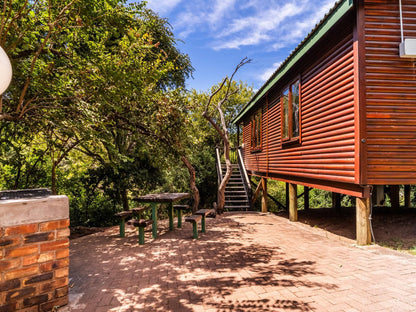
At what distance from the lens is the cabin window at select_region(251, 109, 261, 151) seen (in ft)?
39.9

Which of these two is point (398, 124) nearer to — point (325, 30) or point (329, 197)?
point (325, 30)

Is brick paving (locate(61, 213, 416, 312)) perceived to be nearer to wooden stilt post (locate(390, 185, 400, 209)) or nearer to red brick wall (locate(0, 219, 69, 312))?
red brick wall (locate(0, 219, 69, 312))

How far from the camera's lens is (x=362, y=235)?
4797 mm

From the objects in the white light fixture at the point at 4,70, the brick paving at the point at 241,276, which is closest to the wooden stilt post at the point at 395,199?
the brick paving at the point at 241,276

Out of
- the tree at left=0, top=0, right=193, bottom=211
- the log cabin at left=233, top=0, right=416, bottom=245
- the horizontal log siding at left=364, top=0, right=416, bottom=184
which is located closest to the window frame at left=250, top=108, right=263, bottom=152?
the log cabin at left=233, top=0, right=416, bottom=245

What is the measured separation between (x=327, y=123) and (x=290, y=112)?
243 centimetres

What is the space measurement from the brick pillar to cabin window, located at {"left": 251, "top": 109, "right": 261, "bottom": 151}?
393 inches

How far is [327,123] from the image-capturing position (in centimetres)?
587

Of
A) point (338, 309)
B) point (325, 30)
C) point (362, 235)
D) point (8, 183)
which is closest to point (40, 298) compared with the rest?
point (338, 309)

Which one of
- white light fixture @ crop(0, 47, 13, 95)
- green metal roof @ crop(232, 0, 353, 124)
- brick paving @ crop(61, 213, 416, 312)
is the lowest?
brick paving @ crop(61, 213, 416, 312)

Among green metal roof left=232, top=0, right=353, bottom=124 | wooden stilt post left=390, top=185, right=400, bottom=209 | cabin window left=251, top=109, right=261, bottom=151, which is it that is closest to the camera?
green metal roof left=232, top=0, right=353, bottom=124

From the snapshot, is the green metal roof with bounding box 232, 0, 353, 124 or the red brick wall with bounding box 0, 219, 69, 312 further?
the green metal roof with bounding box 232, 0, 353, 124

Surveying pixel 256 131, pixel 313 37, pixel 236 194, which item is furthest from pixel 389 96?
pixel 236 194

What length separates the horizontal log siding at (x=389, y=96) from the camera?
185 inches
